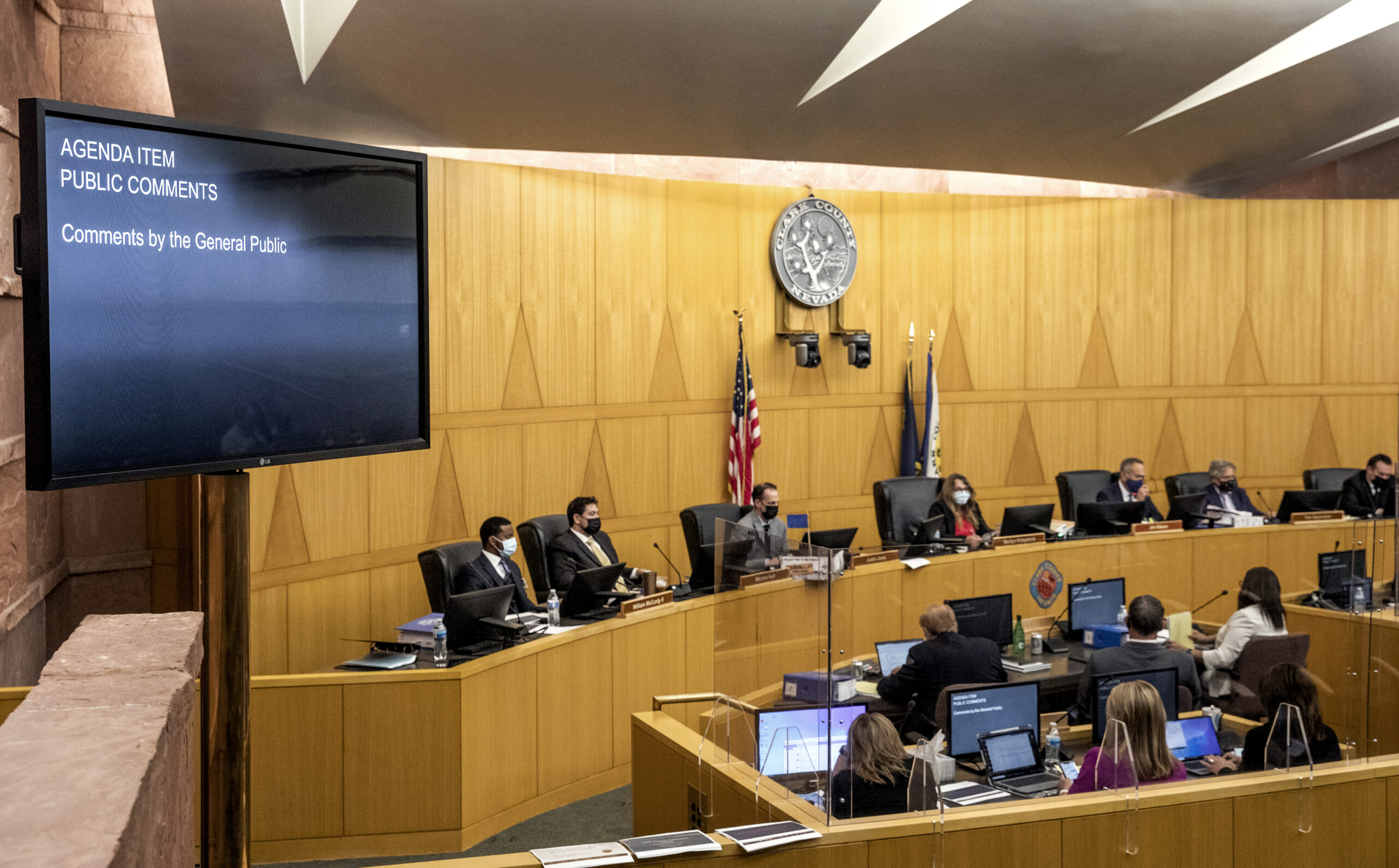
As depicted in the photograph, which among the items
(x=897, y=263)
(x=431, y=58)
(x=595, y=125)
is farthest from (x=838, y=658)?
(x=897, y=263)

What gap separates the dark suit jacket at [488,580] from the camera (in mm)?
5996

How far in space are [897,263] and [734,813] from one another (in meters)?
7.04

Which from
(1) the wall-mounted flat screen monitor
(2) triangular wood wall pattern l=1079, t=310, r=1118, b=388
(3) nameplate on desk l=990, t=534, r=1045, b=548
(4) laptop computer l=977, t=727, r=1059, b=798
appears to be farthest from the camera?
(2) triangular wood wall pattern l=1079, t=310, r=1118, b=388

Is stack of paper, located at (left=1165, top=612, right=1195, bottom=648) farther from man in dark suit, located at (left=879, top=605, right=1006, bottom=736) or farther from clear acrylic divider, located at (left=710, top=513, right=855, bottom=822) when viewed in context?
clear acrylic divider, located at (left=710, top=513, right=855, bottom=822)

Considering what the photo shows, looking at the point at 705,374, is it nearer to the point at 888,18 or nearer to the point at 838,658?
the point at 888,18

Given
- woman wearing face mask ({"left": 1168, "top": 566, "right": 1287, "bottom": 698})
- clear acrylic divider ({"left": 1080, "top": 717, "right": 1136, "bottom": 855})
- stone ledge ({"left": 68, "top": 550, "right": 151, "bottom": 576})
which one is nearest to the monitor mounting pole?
clear acrylic divider ({"left": 1080, "top": 717, "right": 1136, "bottom": 855})

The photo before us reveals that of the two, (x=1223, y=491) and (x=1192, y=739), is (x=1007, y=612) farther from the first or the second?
(x=1223, y=491)

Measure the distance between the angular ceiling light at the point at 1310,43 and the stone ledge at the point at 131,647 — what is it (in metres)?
7.46

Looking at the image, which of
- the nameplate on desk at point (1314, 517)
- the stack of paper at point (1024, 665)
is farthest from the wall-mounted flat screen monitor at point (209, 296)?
the nameplate on desk at point (1314, 517)

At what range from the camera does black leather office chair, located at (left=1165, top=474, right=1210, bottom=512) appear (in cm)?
893

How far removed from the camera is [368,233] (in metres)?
2.57

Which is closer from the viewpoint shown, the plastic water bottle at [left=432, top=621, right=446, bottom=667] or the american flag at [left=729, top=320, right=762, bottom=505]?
the plastic water bottle at [left=432, top=621, right=446, bottom=667]

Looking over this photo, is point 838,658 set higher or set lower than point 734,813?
higher

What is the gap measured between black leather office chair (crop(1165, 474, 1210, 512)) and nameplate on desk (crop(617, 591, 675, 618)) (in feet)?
14.9
